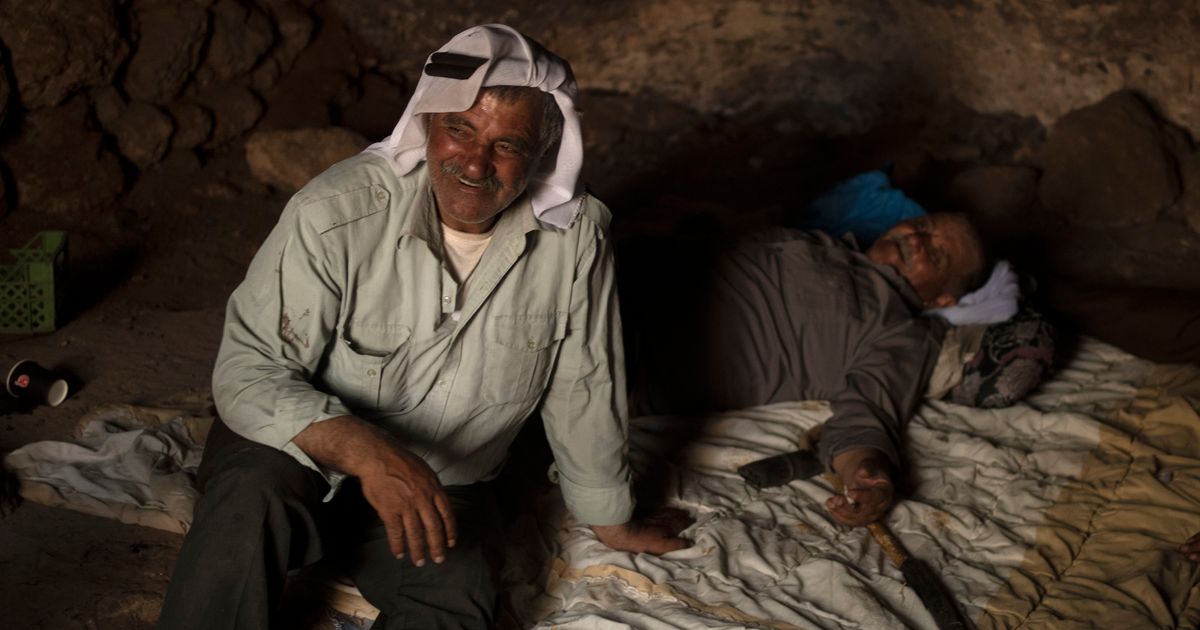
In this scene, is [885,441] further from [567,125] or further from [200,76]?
[200,76]

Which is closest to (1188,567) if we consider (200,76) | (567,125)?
(567,125)

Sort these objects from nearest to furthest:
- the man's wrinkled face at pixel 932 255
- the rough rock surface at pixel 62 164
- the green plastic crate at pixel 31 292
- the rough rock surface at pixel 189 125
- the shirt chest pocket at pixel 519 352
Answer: the shirt chest pocket at pixel 519 352 → the green plastic crate at pixel 31 292 → the man's wrinkled face at pixel 932 255 → the rough rock surface at pixel 62 164 → the rough rock surface at pixel 189 125

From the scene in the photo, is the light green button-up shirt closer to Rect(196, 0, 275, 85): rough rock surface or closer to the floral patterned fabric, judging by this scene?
the floral patterned fabric

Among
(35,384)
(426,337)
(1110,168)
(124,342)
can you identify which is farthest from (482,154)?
(1110,168)

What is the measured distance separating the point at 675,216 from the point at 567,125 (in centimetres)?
253

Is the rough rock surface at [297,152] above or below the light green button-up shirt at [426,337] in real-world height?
below

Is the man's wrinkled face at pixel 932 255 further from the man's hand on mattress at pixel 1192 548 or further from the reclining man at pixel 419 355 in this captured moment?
the reclining man at pixel 419 355

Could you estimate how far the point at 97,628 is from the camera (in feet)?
8.25

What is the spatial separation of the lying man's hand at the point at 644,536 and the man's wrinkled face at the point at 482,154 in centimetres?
94

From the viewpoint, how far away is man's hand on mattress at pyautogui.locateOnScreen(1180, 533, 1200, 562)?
2.93 meters

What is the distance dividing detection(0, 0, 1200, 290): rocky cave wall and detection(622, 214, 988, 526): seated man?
90 centimetres

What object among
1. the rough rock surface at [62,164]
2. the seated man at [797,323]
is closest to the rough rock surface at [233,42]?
the rough rock surface at [62,164]

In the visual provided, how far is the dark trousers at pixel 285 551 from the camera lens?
6.95ft

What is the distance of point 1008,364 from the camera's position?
3.65m
